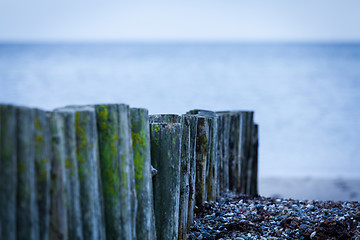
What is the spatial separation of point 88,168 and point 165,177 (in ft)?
3.39

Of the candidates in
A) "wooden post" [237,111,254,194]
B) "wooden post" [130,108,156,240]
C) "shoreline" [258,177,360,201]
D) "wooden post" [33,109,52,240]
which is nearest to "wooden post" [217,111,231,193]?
"wooden post" [237,111,254,194]

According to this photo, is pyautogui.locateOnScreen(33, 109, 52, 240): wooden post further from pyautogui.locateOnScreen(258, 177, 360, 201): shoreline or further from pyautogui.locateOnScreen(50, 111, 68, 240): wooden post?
pyautogui.locateOnScreen(258, 177, 360, 201): shoreline

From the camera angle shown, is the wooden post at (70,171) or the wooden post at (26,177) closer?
the wooden post at (26,177)

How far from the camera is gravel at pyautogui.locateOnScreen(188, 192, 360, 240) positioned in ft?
12.6

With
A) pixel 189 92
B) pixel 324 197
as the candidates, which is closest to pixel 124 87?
pixel 189 92

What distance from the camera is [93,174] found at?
263 centimetres

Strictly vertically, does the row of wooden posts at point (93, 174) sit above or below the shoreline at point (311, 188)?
above

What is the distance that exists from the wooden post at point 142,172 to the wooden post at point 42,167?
84 cm

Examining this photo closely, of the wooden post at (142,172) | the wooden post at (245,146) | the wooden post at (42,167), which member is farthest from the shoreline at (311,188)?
the wooden post at (42,167)

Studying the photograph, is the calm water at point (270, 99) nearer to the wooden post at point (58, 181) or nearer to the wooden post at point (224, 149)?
the wooden post at point (224, 149)

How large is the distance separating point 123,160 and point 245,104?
2680cm

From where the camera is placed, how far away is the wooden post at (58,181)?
241 cm

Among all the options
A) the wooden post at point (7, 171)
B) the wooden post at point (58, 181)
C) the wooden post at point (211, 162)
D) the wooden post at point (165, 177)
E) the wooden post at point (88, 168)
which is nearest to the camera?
the wooden post at point (7, 171)

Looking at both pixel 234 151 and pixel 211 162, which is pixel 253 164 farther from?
pixel 211 162
